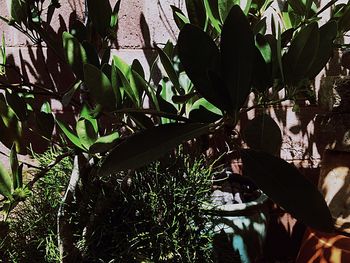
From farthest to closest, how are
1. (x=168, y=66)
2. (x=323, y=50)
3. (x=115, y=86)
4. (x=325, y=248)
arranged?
1. (x=325, y=248)
2. (x=168, y=66)
3. (x=115, y=86)
4. (x=323, y=50)

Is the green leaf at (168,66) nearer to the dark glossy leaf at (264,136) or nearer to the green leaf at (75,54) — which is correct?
the green leaf at (75,54)

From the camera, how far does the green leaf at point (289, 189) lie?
71 centimetres

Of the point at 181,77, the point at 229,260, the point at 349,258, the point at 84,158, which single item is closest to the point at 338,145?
the point at 349,258

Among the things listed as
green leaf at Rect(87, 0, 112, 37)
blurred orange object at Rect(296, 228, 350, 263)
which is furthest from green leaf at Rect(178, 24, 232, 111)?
blurred orange object at Rect(296, 228, 350, 263)

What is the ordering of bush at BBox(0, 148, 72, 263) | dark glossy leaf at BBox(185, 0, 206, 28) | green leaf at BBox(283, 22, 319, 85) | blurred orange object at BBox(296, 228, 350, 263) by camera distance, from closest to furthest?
green leaf at BBox(283, 22, 319, 85), dark glossy leaf at BBox(185, 0, 206, 28), bush at BBox(0, 148, 72, 263), blurred orange object at BBox(296, 228, 350, 263)

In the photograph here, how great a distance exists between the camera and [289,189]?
74 centimetres

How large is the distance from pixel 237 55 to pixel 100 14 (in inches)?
28.7

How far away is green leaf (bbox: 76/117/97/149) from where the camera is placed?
1.19 metres

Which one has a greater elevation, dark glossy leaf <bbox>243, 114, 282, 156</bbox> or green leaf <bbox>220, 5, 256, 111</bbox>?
green leaf <bbox>220, 5, 256, 111</bbox>

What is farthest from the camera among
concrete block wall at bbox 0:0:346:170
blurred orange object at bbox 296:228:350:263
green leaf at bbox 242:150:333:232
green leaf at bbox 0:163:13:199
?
concrete block wall at bbox 0:0:346:170

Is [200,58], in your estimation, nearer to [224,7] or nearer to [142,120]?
[142,120]

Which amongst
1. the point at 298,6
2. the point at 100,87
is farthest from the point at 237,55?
the point at 298,6

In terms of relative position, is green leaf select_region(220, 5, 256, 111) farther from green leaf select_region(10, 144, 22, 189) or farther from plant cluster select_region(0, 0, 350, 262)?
green leaf select_region(10, 144, 22, 189)

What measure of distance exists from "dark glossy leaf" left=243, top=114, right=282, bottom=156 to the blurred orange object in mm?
772
